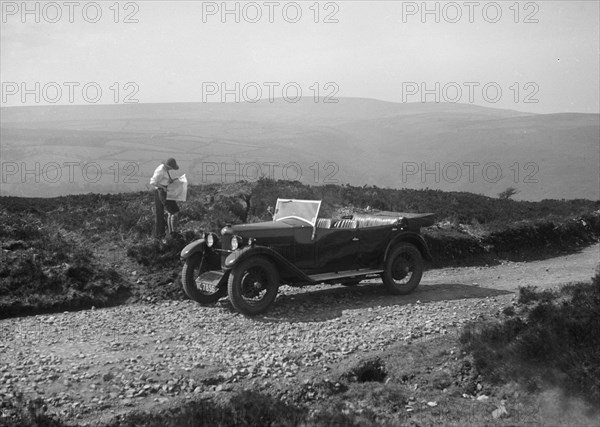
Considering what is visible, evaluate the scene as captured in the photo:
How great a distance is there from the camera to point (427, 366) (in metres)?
7.80

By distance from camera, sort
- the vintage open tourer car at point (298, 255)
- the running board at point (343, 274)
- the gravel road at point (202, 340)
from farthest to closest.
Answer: the running board at point (343, 274)
the vintage open tourer car at point (298, 255)
the gravel road at point (202, 340)

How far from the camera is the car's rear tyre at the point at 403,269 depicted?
38.8 feet

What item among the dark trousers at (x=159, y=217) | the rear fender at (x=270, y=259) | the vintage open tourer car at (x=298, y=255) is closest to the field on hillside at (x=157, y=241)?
the dark trousers at (x=159, y=217)

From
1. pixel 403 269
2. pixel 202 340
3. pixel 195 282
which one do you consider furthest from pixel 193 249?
pixel 403 269

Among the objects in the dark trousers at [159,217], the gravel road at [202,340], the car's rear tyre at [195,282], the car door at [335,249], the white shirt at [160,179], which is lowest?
the gravel road at [202,340]

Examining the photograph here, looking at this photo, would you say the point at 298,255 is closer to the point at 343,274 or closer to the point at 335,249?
the point at 335,249

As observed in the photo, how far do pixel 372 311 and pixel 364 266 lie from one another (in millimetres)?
1569

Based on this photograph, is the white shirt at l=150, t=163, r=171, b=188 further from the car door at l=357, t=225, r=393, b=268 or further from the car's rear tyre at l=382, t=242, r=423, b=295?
the car's rear tyre at l=382, t=242, r=423, b=295

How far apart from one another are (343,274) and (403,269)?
4.10 ft

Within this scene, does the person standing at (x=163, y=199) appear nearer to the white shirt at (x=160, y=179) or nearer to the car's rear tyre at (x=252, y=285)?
the white shirt at (x=160, y=179)

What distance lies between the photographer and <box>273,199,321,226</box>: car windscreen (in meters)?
11.3

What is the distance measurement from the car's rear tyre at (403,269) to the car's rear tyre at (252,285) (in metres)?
2.31

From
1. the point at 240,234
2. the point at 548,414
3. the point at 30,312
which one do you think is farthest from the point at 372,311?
the point at 30,312

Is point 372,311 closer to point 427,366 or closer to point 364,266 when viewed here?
point 364,266
